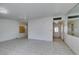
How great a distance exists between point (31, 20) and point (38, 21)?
98 cm

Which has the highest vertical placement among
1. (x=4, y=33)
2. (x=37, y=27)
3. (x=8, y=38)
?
(x=37, y=27)

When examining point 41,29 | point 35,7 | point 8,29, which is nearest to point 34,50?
point 35,7

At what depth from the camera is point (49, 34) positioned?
7.89 metres

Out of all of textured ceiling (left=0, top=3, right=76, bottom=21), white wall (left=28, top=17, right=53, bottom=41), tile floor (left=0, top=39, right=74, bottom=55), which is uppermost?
textured ceiling (left=0, top=3, right=76, bottom=21)

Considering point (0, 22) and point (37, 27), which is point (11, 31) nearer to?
point (0, 22)

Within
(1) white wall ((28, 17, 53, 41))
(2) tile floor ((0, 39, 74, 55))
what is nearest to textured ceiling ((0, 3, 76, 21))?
(2) tile floor ((0, 39, 74, 55))

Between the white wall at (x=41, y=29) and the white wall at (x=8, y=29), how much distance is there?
6.10 ft

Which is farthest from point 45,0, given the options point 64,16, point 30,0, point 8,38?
point 8,38

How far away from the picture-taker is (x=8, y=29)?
843cm

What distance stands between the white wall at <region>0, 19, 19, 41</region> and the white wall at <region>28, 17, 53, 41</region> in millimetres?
1860

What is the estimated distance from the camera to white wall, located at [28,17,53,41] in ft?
25.9

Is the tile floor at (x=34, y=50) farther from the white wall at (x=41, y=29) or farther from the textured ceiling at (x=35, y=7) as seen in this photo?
the white wall at (x=41, y=29)

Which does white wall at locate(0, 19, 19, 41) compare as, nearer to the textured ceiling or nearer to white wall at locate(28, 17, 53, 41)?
white wall at locate(28, 17, 53, 41)

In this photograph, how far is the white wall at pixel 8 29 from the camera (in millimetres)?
7517
